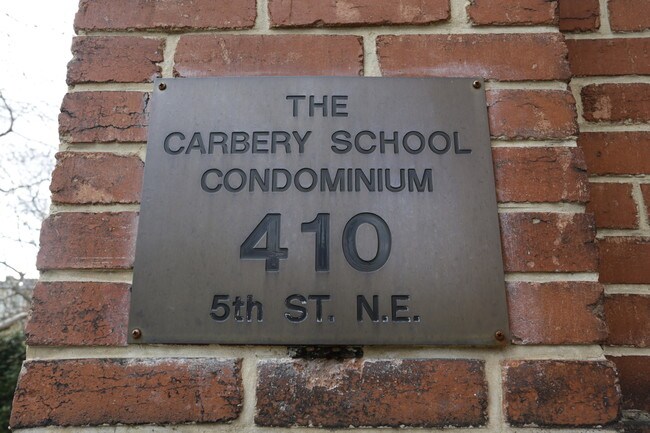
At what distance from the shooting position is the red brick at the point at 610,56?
3.34ft

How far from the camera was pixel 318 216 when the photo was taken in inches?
31.7

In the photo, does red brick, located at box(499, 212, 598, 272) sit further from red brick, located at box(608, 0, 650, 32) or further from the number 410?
red brick, located at box(608, 0, 650, 32)

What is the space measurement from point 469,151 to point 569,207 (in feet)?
0.62

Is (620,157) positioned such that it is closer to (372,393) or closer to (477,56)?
(477,56)

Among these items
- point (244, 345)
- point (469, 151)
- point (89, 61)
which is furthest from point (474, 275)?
point (89, 61)

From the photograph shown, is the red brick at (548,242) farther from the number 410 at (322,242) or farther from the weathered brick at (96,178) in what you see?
the weathered brick at (96,178)

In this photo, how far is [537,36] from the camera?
0.88m

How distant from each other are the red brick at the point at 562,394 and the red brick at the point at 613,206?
33cm

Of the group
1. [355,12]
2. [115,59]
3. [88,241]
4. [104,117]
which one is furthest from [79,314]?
[355,12]

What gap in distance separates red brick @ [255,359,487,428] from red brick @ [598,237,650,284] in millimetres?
375

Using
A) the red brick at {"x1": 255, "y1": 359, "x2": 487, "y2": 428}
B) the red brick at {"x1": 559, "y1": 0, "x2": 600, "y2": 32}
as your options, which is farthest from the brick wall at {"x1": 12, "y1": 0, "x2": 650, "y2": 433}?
the red brick at {"x1": 559, "y1": 0, "x2": 600, "y2": 32}

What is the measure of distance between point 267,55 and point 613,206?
738 mm

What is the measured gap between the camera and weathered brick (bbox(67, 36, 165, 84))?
2.87 ft

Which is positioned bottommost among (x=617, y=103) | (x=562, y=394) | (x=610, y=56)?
(x=562, y=394)
